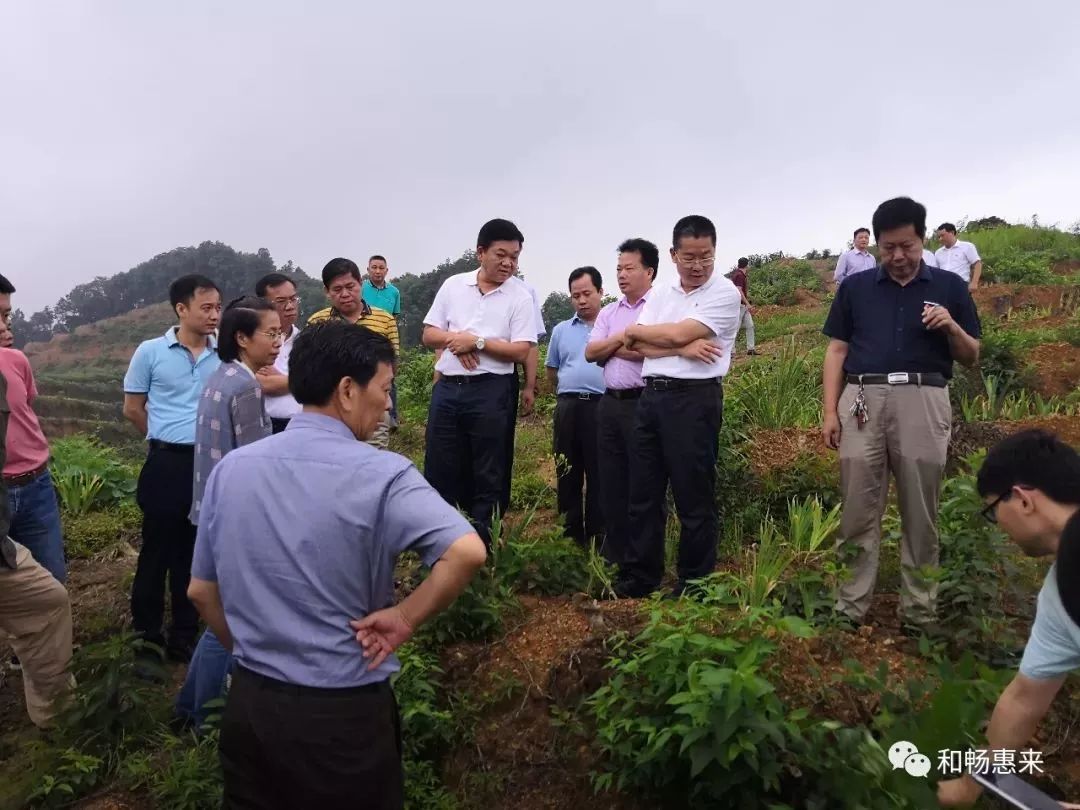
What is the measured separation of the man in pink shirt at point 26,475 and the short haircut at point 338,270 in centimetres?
157

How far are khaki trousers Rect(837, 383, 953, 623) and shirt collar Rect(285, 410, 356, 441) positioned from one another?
243cm

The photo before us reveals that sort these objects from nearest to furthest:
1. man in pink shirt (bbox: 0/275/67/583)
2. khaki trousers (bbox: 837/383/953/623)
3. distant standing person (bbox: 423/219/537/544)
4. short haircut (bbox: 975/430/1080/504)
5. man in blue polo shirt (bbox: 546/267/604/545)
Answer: short haircut (bbox: 975/430/1080/504)
khaki trousers (bbox: 837/383/953/623)
man in pink shirt (bbox: 0/275/67/583)
distant standing person (bbox: 423/219/537/544)
man in blue polo shirt (bbox: 546/267/604/545)

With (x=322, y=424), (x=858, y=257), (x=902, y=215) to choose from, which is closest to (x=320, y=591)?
(x=322, y=424)

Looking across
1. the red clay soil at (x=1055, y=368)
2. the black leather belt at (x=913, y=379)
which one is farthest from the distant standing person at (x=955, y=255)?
the black leather belt at (x=913, y=379)

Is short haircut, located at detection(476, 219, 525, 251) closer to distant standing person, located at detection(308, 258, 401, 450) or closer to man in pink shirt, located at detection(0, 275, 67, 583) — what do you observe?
distant standing person, located at detection(308, 258, 401, 450)

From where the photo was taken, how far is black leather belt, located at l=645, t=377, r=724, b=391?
3475 mm

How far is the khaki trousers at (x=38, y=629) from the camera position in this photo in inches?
116

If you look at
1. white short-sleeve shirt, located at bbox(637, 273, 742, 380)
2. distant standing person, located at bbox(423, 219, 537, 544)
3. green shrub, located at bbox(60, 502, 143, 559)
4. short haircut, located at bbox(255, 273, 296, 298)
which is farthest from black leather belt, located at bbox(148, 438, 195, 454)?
green shrub, located at bbox(60, 502, 143, 559)

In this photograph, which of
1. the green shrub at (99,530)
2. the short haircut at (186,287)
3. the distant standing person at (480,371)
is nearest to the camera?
the short haircut at (186,287)

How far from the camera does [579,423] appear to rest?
4812mm

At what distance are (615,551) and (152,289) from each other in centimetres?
2453

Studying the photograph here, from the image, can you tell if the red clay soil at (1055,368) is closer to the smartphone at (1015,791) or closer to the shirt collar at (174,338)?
the smartphone at (1015,791)

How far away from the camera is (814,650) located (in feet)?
9.66

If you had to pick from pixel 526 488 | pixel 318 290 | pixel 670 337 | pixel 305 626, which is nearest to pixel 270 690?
pixel 305 626
